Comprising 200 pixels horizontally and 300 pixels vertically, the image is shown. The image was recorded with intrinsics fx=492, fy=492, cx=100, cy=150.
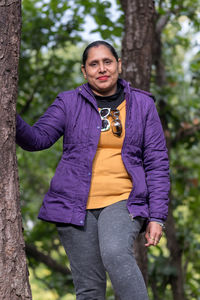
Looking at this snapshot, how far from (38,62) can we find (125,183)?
4.71m

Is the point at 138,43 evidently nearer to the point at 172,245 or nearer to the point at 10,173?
the point at 10,173

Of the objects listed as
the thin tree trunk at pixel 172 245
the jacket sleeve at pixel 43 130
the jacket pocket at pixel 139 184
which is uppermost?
the jacket sleeve at pixel 43 130

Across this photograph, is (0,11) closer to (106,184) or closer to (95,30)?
(106,184)

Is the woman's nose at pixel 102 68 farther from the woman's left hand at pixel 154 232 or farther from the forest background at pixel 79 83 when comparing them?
the forest background at pixel 79 83

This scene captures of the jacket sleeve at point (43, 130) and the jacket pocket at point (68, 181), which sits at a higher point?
the jacket sleeve at point (43, 130)

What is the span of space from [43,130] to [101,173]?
38cm

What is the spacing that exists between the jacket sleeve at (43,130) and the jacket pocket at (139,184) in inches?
18.7

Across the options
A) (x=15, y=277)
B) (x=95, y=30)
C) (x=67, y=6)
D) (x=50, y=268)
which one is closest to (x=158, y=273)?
(x=50, y=268)

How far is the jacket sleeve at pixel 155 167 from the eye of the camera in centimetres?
259

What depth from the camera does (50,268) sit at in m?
6.77

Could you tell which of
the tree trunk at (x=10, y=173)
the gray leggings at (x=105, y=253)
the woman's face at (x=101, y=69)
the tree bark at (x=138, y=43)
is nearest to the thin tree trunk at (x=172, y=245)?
the tree bark at (x=138, y=43)

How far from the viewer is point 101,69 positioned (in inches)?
107

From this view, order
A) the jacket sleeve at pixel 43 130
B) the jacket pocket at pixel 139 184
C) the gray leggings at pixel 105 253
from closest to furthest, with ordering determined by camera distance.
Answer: the gray leggings at pixel 105 253, the jacket sleeve at pixel 43 130, the jacket pocket at pixel 139 184

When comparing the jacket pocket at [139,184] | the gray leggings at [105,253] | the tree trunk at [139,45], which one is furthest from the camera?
the tree trunk at [139,45]
